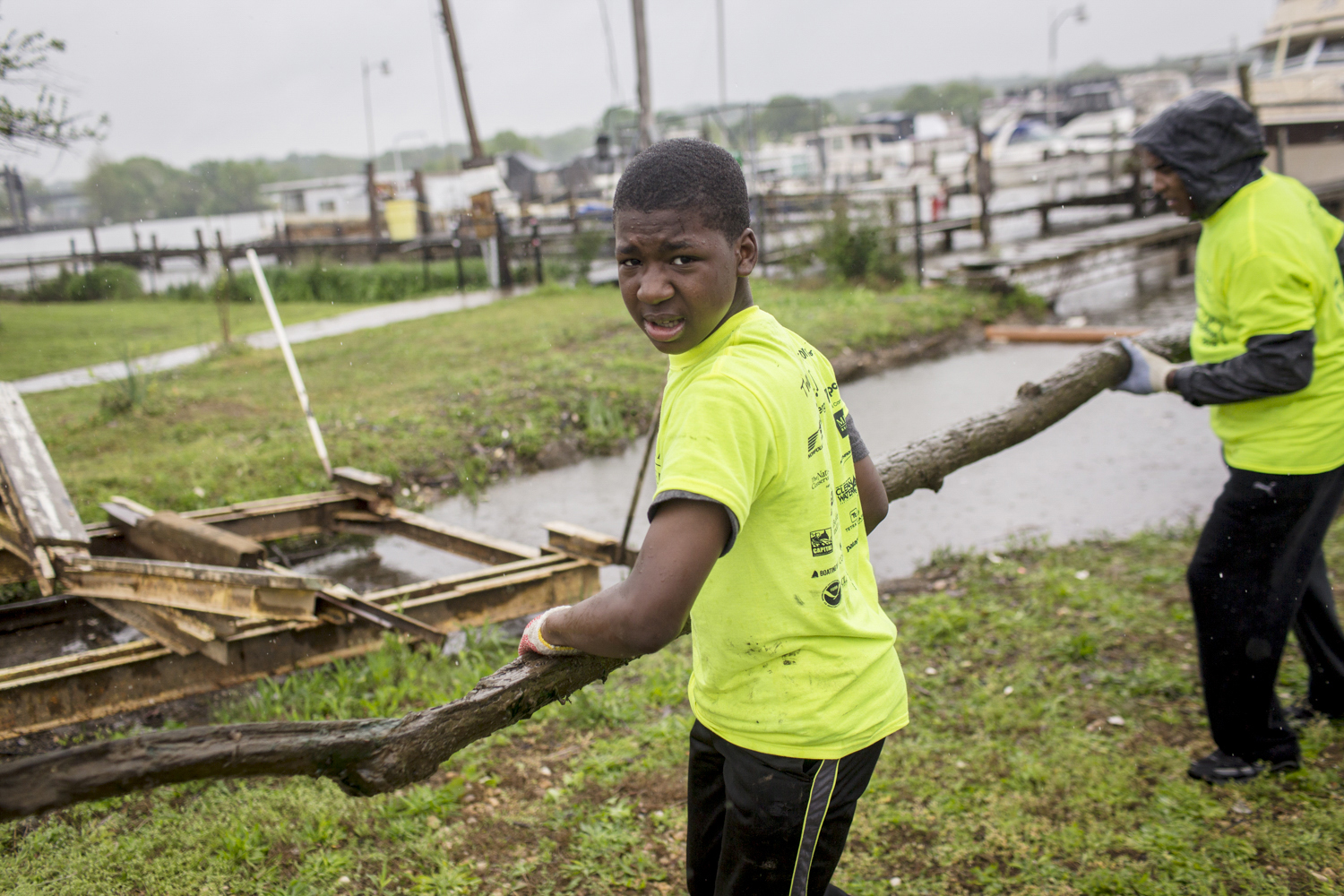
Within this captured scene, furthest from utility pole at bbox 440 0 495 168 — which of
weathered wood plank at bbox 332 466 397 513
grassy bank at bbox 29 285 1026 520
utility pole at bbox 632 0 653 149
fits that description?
weathered wood plank at bbox 332 466 397 513

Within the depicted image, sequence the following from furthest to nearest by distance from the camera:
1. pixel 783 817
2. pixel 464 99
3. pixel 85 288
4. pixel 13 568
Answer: pixel 464 99 → pixel 85 288 → pixel 13 568 → pixel 783 817

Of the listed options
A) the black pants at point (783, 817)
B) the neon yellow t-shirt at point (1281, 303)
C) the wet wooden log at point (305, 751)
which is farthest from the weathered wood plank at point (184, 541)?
the neon yellow t-shirt at point (1281, 303)

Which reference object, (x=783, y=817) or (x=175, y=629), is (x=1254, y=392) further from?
(x=175, y=629)

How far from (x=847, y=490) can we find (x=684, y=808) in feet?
5.72

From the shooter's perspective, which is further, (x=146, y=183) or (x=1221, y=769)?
(x=146, y=183)

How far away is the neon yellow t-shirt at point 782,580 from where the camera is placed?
53.7 inches

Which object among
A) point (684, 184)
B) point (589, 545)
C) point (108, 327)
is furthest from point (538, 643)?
point (108, 327)

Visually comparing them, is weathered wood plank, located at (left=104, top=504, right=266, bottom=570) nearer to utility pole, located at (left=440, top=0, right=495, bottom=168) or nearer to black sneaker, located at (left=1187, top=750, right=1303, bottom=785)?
black sneaker, located at (left=1187, top=750, right=1303, bottom=785)

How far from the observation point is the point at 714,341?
1460mm

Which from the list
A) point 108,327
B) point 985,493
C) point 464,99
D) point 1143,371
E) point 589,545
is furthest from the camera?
point 464,99

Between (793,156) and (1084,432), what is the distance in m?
18.6

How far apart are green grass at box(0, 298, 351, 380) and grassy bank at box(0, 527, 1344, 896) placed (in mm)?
8347

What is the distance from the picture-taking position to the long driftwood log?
133cm

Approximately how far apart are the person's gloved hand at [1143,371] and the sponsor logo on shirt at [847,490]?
1993 millimetres
